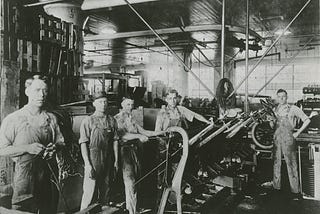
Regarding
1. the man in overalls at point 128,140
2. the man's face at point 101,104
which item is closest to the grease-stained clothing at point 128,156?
the man in overalls at point 128,140

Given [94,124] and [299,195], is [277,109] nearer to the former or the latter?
[299,195]

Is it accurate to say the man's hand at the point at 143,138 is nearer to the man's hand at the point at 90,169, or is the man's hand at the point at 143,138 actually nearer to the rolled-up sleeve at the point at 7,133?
the man's hand at the point at 90,169

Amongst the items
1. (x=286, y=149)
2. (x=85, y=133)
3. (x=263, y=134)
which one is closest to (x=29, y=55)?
(x=85, y=133)

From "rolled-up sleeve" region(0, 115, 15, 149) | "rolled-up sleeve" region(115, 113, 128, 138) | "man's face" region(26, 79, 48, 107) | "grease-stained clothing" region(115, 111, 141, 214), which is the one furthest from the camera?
"rolled-up sleeve" region(115, 113, 128, 138)

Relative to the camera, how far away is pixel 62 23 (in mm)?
5273

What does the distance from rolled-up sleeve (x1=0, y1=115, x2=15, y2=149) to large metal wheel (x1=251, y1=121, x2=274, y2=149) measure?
375cm

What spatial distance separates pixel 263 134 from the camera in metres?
5.48

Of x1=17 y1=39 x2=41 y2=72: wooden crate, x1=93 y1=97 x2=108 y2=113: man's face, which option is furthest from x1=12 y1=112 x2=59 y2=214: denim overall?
x1=17 y1=39 x2=41 y2=72: wooden crate

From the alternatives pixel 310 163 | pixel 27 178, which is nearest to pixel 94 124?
pixel 27 178

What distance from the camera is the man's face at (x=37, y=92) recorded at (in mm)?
2877

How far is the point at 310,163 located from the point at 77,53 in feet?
15.2

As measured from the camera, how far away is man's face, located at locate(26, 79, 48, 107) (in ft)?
9.44

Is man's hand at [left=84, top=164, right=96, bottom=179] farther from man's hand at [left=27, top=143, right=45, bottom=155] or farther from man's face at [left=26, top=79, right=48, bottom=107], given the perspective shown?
man's face at [left=26, top=79, right=48, bottom=107]

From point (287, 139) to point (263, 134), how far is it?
2.13ft
